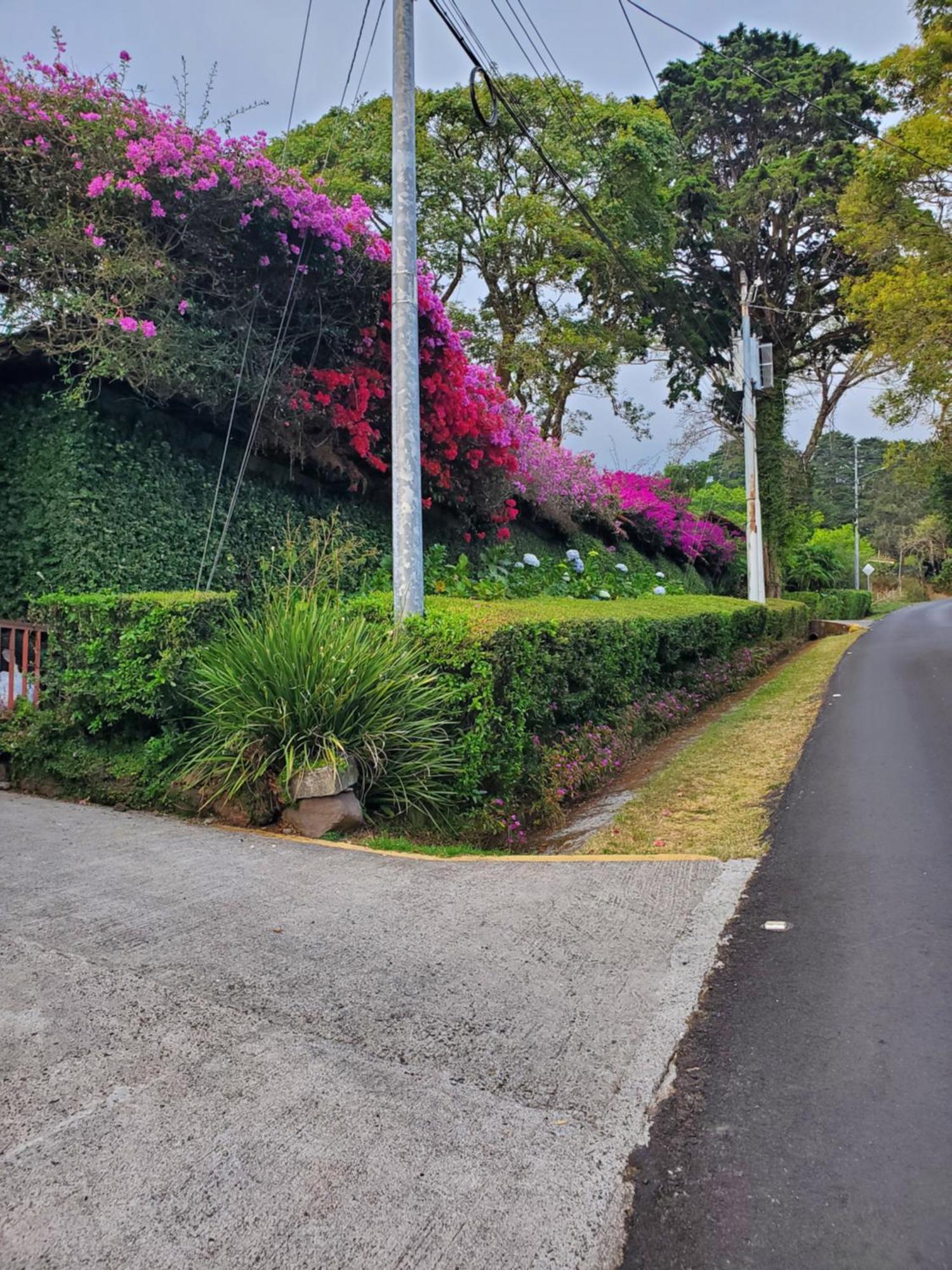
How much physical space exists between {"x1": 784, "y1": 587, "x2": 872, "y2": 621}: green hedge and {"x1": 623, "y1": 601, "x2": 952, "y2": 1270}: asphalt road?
28.3 m

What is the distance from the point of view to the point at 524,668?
17.4 ft

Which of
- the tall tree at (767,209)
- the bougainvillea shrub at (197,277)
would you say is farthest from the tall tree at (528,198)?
the bougainvillea shrub at (197,277)

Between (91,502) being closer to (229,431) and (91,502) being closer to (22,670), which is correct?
(229,431)

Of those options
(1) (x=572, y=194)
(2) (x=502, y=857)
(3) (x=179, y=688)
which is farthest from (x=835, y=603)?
(3) (x=179, y=688)

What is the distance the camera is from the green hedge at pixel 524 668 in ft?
16.4

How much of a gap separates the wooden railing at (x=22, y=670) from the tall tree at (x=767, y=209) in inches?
831

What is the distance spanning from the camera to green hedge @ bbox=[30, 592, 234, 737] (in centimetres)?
516

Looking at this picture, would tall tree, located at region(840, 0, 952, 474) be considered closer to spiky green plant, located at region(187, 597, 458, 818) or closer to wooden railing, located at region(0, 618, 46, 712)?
spiky green plant, located at region(187, 597, 458, 818)

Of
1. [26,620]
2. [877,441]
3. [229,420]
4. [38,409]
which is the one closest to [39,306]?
[38,409]

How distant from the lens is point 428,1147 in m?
1.87

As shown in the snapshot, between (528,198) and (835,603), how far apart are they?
24.1 meters

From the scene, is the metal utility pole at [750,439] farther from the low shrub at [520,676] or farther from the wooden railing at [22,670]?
the wooden railing at [22,670]

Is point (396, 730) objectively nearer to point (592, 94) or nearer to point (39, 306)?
point (39, 306)

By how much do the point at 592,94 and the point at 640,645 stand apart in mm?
17896
